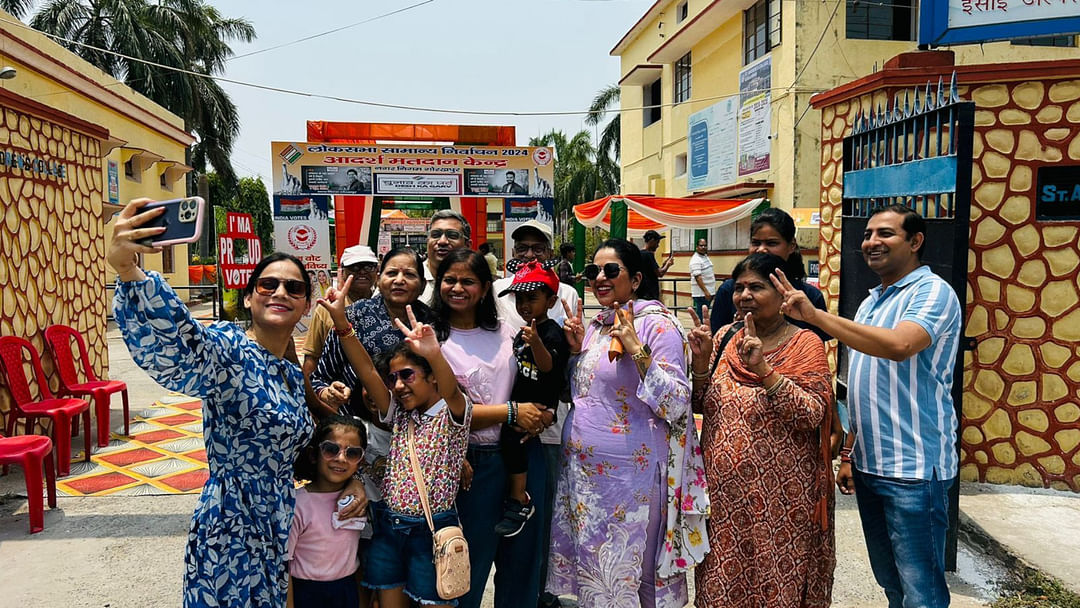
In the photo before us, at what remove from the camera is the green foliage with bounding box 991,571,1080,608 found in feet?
10.6

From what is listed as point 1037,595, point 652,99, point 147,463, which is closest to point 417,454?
point 1037,595

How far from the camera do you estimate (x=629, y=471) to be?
8.71 ft

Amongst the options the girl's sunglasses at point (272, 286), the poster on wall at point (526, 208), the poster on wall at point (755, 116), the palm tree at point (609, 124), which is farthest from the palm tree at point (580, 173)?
the girl's sunglasses at point (272, 286)

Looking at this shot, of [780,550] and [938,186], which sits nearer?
[780,550]

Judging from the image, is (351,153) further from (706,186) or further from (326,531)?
(706,186)

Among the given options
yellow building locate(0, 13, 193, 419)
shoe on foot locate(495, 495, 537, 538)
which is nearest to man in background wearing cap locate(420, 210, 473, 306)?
shoe on foot locate(495, 495, 537, 538)

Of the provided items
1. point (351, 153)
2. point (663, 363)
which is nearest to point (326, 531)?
point (663, 363)

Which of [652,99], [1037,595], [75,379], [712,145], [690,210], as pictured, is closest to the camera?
[1037,595]

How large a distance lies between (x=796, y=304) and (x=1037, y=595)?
220cm

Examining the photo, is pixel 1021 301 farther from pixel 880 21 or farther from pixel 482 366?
pixel 880 21

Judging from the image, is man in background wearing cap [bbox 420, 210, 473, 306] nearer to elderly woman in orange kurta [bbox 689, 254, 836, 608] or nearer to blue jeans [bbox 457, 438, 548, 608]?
blue jeans [bbox 457, 438, 548, 608]

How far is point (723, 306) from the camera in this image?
11.6ft

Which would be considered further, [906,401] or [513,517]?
[513,517]

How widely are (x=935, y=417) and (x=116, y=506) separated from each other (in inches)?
186
